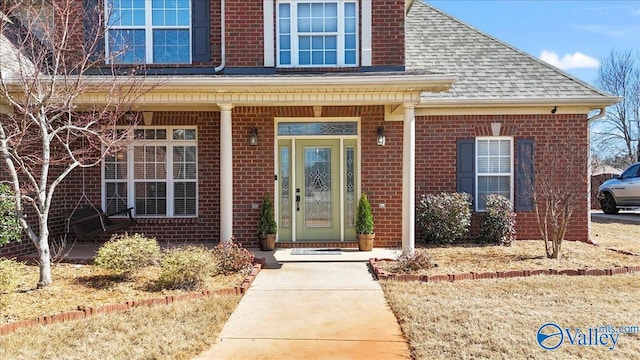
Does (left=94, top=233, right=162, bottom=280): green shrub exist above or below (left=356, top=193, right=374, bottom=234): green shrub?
below

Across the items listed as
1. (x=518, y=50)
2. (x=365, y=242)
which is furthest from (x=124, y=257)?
(x=518, y=50)

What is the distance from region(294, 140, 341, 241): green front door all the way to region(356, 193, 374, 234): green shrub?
70 centimetres

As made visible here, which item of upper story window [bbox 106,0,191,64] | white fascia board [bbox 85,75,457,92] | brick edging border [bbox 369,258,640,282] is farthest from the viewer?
upper story window [bbox 106,0,191,64]

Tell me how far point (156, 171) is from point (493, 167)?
701cm

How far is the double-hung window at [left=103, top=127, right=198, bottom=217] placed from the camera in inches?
371

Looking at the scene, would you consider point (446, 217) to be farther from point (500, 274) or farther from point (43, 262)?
point (43, 262)

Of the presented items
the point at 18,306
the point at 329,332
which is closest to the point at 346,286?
the point at 329,332

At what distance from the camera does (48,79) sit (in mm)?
6922

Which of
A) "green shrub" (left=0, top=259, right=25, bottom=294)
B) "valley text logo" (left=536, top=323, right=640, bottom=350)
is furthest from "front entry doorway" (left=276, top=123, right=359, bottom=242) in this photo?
"valley text logo" (left=536, top=323, right=640, bottom=350)

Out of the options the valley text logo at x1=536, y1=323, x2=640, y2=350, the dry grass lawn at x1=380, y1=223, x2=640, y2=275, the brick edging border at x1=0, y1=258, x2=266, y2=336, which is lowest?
the valley text logo at x1=536, y1=323, x2=640, y2=350

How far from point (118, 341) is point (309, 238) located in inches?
211

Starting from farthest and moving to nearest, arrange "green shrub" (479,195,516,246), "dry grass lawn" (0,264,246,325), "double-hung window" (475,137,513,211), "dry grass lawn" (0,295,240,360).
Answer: "double-hung window" (475,137,513,211) → "green shrub" (479,195,516,246) → "dry grass lawn" (0,264,246,325) → "dry grass lawn" (0,295,240,360)

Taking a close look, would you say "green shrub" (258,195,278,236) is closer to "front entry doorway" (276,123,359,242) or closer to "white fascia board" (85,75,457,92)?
"front entry doorway" (276,123,359,242)

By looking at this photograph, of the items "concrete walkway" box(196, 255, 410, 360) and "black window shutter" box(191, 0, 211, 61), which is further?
"black window shutter" box(191, 0, 211, 61)
